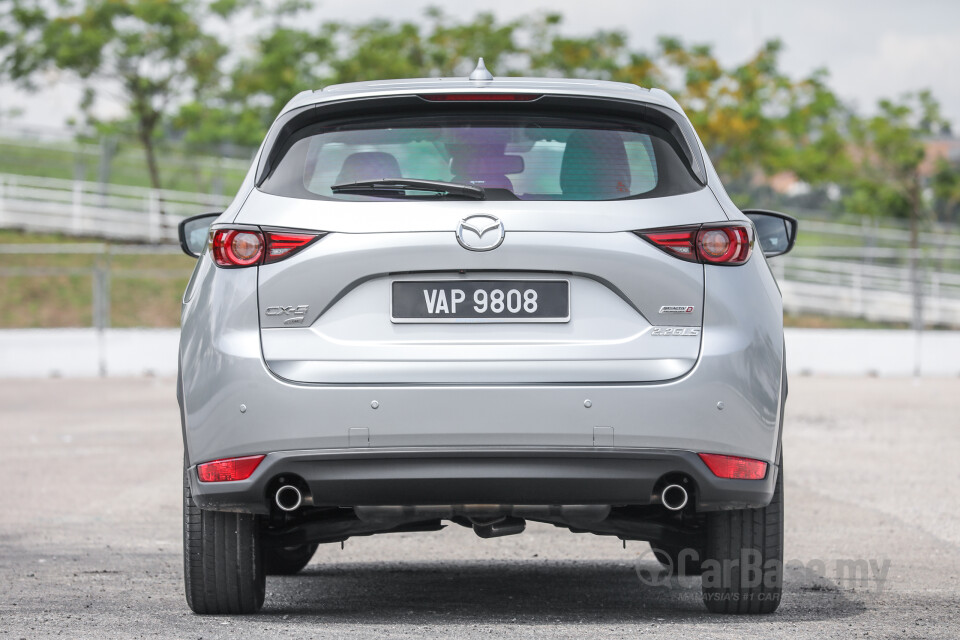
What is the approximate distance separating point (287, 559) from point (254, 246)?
6.37ft

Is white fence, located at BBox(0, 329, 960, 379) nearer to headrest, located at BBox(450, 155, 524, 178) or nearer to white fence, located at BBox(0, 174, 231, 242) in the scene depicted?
white fence, located at BBox(0, 174, 231, 242)

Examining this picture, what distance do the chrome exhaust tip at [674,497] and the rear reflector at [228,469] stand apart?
1.19 m

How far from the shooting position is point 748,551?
16.1 ft

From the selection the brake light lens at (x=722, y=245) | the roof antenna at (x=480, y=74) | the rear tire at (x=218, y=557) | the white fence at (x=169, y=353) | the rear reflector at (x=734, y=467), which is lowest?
the white fence at (x=169, y=353)

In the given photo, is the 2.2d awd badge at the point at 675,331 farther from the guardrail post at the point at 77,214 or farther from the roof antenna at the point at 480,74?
the guardrail post at the point at 77,214

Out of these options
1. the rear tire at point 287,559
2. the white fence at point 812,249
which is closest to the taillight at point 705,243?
the rear tire at point 287,559

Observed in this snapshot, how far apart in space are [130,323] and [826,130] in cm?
2461

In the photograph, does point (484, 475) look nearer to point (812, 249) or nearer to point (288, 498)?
point (288, 498)

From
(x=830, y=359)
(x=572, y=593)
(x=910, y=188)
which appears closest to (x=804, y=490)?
(x=572, y=593)

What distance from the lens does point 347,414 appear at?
4.32 m

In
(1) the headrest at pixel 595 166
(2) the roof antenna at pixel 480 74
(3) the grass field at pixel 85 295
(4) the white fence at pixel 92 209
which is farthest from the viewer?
(4) the white fence at pixel 92 209

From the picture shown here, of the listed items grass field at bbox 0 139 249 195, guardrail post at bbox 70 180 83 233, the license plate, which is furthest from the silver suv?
guardrail post at bbox 70 180 83 233

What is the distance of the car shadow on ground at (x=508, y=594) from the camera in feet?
17.1

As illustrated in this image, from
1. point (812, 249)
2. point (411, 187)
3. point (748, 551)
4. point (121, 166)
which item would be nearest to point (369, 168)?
point (411, 187)
